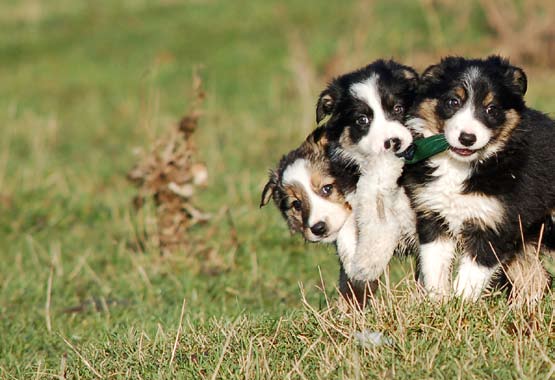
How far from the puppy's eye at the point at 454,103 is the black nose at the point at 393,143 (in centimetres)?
36

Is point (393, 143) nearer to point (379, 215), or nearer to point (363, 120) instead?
point (363, 120)

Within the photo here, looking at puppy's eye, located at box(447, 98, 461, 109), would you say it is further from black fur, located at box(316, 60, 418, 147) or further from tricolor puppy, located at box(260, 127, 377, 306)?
tricolor puppy, located at box(260, 127, 377, 306)

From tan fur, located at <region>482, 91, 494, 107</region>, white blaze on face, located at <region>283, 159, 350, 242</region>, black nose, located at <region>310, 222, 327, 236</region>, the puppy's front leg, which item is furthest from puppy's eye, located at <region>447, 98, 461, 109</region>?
black nose, located at <region>310, 222, 327, 236</region>

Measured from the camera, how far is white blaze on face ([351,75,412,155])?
559 cm

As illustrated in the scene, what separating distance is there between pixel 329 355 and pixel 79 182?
712 cm

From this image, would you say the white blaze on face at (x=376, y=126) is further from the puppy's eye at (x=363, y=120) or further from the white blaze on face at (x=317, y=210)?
the white blaze on face at (x=317, y=210)

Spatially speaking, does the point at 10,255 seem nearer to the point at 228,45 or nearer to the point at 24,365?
the point at 24,365

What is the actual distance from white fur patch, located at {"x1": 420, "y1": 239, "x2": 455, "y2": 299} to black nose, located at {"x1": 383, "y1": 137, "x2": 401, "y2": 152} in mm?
603

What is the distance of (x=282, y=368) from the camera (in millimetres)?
4812

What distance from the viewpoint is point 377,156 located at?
18.5 feet

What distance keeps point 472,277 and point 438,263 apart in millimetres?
245

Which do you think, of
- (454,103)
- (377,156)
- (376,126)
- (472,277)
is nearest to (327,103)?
(376,126)

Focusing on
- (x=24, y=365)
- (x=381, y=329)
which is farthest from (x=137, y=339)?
(x=381, y=329)

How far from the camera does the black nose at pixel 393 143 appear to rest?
5562 mm
